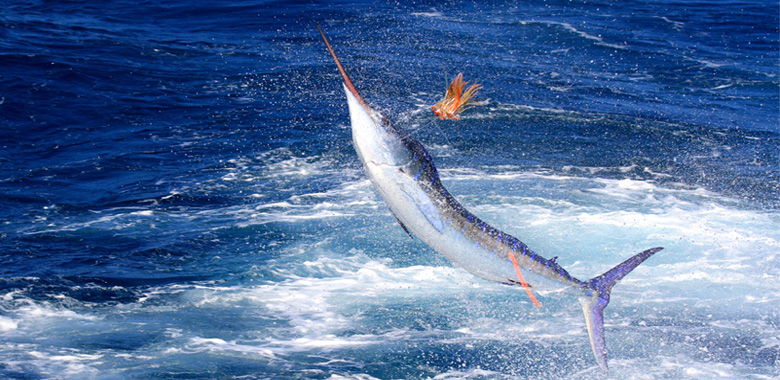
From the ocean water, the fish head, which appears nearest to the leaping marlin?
the fish head

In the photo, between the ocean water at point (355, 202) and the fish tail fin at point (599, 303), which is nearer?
the fish tail fin at point (599, 303)

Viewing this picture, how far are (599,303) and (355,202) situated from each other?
23.4 feet

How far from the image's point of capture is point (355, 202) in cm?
1220

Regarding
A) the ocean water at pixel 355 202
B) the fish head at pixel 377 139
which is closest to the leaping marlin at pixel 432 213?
the fish head at pixel 377 139

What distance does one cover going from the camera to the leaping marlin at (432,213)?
427cm

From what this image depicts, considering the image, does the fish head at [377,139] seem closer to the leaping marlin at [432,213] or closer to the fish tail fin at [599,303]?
the leaping marlin at [432,213]

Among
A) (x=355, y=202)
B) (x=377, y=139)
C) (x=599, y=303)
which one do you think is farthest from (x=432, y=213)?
(x=355, y=202)

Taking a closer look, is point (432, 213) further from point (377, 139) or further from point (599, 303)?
point (599, 303)

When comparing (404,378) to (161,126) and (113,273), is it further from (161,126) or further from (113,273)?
(161,126)

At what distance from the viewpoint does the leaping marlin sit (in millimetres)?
4266

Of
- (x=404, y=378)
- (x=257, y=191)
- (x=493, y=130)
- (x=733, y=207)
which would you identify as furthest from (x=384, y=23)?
(x=404, y=378)

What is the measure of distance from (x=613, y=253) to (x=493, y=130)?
20.1 feet

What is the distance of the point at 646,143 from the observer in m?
15.5

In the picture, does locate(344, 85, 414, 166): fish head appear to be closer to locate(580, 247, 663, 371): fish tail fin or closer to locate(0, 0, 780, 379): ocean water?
locate(580, 247, 663, 371): fish tail fin
